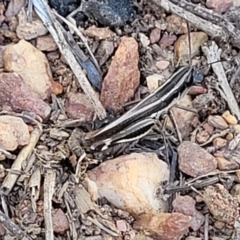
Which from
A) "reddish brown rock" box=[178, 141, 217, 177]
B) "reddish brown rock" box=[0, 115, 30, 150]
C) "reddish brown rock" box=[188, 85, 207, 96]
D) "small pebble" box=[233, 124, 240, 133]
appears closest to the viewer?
"reddish brown rock" box=[0, 115, 30, 150]

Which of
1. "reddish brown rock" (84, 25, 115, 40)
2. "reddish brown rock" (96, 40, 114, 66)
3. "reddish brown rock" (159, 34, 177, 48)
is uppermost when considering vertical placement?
"reddish brown rock" (84, 25, 115, 40)

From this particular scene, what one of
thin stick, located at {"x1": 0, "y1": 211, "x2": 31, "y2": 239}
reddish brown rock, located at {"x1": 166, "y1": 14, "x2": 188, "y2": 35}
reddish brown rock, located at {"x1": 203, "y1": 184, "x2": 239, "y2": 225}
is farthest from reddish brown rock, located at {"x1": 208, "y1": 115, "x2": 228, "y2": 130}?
thin stick, located at {"x1": 0, "y1": 211, "x2": 31, "y2": 239}

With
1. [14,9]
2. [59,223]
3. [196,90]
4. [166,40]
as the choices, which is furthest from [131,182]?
[14,9]

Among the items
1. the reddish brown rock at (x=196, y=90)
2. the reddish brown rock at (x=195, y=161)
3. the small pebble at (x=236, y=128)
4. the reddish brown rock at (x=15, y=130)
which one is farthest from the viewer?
the reddish brown rock at (x=196, y=90)

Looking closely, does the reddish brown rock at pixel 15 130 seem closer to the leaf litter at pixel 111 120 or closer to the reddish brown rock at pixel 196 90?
the leaf litter at pixel 111 120

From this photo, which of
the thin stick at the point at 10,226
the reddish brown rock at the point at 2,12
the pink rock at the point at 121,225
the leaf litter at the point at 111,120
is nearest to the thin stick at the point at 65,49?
the leaf litter at the point at 111,120

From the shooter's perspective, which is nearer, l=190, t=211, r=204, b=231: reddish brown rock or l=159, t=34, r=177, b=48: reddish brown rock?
l=190, t=211, r=204, b=231: reddish brown rock

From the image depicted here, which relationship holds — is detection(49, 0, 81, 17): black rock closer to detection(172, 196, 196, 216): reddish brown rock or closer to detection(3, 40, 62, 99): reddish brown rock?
detection(3, 40, 62, 99): reddish brown rock

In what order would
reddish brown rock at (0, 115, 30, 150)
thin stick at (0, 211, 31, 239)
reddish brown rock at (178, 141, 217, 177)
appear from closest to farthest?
thin stick at (0, 211, 31, 239)
reddish brown rock at (0, 115, 30, 150)
reddish brown rock at (178, 141, 217, 177)

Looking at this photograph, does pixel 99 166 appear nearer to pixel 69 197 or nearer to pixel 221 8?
pixel 69 197
